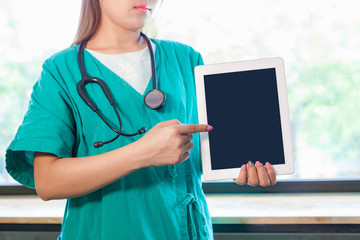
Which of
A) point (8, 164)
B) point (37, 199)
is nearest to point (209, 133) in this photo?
point (8, 164)

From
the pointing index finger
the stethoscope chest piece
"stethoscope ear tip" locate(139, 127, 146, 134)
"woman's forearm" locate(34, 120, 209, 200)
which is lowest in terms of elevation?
"woman's forearm" locate(34, 120, 209, 200)

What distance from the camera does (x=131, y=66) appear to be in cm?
84

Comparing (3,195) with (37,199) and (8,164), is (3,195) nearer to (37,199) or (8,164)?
(37,199)

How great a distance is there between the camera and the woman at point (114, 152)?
0.69 metres

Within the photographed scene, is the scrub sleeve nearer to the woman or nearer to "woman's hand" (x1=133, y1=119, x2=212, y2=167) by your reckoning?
the woman

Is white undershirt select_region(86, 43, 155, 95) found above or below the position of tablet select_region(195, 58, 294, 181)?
above

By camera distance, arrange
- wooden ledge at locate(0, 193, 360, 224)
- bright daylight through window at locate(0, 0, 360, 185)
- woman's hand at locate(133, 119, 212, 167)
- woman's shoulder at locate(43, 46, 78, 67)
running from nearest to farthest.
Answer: woman's hand at locate(133, 119, 212, 167) < woman's shoulder at locate(43, 46, 78, 67) < wooden ledge at locate(0, 193, 360, 224) < bright daylight through window at locate(0, 0, 360, 185)

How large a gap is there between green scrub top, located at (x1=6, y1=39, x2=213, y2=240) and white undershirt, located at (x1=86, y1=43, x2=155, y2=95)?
0.02 m

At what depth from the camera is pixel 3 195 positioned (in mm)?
1568

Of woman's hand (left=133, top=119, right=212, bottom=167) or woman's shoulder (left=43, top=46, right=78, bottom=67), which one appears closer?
woman's hand (left=133, top=119, right=212, bottom=167)

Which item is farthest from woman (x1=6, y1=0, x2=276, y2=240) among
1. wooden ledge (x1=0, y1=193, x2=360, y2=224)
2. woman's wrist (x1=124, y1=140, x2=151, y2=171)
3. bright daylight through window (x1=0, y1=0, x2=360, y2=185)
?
bright daylight through window (x1=0, y1=0, x2=360, y2=185)

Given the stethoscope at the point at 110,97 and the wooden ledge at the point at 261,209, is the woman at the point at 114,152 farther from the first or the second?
the wooden ledge at the point at 261,209

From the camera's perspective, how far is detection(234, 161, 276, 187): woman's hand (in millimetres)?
743

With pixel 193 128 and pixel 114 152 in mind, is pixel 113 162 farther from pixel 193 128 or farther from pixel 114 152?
pixel 193 128
